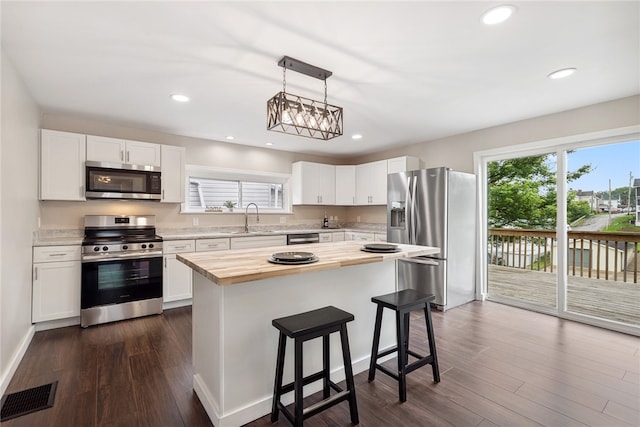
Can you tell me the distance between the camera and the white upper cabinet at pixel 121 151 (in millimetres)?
3623

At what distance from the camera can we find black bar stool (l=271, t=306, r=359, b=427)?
5.32 feet

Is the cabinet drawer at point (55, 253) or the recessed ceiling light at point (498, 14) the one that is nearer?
the recessed ceiling light at point (498, 14)

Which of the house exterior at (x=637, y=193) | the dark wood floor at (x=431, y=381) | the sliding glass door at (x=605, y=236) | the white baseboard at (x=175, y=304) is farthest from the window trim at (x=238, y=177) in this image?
the house exterior at (x=637, y=193)

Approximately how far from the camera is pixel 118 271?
11.5 ft

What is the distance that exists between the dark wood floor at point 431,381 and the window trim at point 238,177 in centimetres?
205

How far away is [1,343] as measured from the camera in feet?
6.97

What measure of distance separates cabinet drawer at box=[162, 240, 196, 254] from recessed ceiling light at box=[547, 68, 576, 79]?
4.22 m

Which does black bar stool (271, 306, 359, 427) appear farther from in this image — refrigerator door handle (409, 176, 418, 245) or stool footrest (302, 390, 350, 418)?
refrigerator door handle (409, 176, 418, 245)

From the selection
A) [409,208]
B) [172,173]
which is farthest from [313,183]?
[172,173]

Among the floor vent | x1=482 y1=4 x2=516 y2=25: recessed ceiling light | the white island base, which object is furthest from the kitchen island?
x1=482 y1=4 x2=516 y2=25: recessed ceiling light

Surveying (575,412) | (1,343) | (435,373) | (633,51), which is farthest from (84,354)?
(633,51)

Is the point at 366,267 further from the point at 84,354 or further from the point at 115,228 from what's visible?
the point at 115,228

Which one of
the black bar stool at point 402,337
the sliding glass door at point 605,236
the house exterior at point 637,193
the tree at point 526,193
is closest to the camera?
the black bar stool at point 402,337

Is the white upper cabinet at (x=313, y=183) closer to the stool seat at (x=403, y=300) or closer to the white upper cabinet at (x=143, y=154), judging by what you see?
the white upper cabinet at (x=143, y=154)
